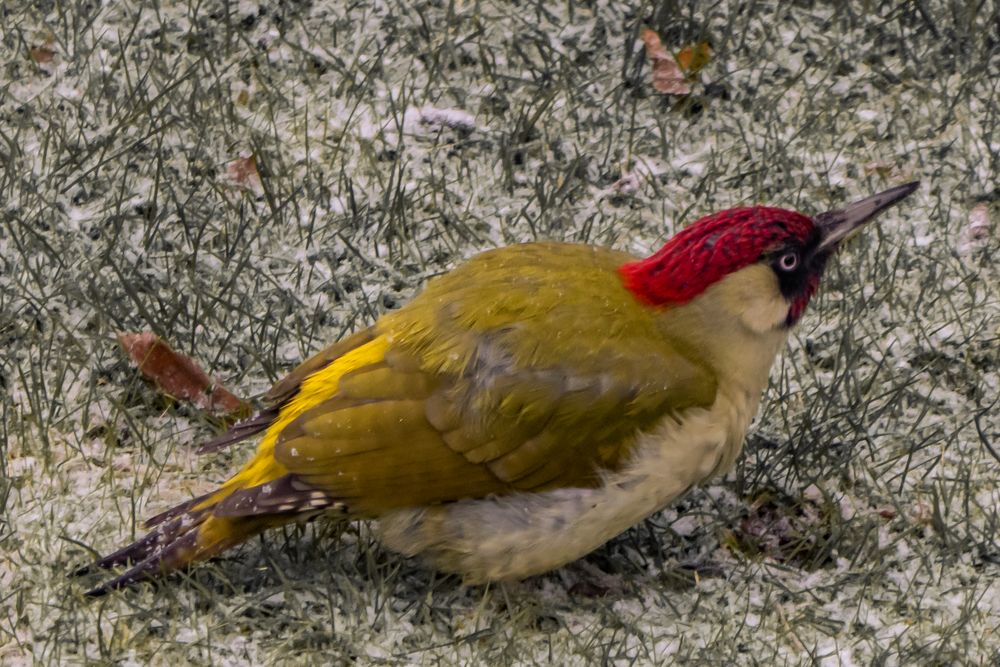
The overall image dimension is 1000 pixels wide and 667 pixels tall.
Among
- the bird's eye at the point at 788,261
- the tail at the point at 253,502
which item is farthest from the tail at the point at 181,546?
the bird's eye at the point at 788,261

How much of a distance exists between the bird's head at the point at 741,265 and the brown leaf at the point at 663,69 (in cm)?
163

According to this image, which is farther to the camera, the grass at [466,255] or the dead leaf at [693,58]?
the dead leaf at [693,58]

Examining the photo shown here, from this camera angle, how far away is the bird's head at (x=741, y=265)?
13.8 feet

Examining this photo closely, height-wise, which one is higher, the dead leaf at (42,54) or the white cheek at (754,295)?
the dead leaf at (42,54)

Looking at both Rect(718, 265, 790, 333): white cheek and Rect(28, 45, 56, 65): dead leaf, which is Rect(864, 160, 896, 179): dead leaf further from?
Rect(28, 45, 56, 65): dead leaf

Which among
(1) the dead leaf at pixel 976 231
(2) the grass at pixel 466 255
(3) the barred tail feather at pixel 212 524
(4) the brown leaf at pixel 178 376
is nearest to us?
(3) the barred tail feather at pixel 212 524

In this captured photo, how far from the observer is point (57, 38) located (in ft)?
19.1

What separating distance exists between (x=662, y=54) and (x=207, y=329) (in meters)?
2.01

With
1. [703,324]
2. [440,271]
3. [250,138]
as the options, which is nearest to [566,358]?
[703,324]

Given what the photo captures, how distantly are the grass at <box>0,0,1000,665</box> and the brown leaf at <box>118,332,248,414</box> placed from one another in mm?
49

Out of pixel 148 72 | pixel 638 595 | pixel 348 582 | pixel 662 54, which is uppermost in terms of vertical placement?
pixel 148 72

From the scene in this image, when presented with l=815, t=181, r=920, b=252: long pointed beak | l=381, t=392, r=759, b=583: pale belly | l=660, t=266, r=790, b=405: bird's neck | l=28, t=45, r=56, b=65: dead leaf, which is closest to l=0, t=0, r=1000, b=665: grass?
l=28, t=45, r=56, b=65: dead leaf

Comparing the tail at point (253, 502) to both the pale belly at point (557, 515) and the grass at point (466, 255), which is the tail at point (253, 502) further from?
the pale belly at point (557, 515)

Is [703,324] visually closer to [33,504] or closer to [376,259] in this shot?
[376,259]
